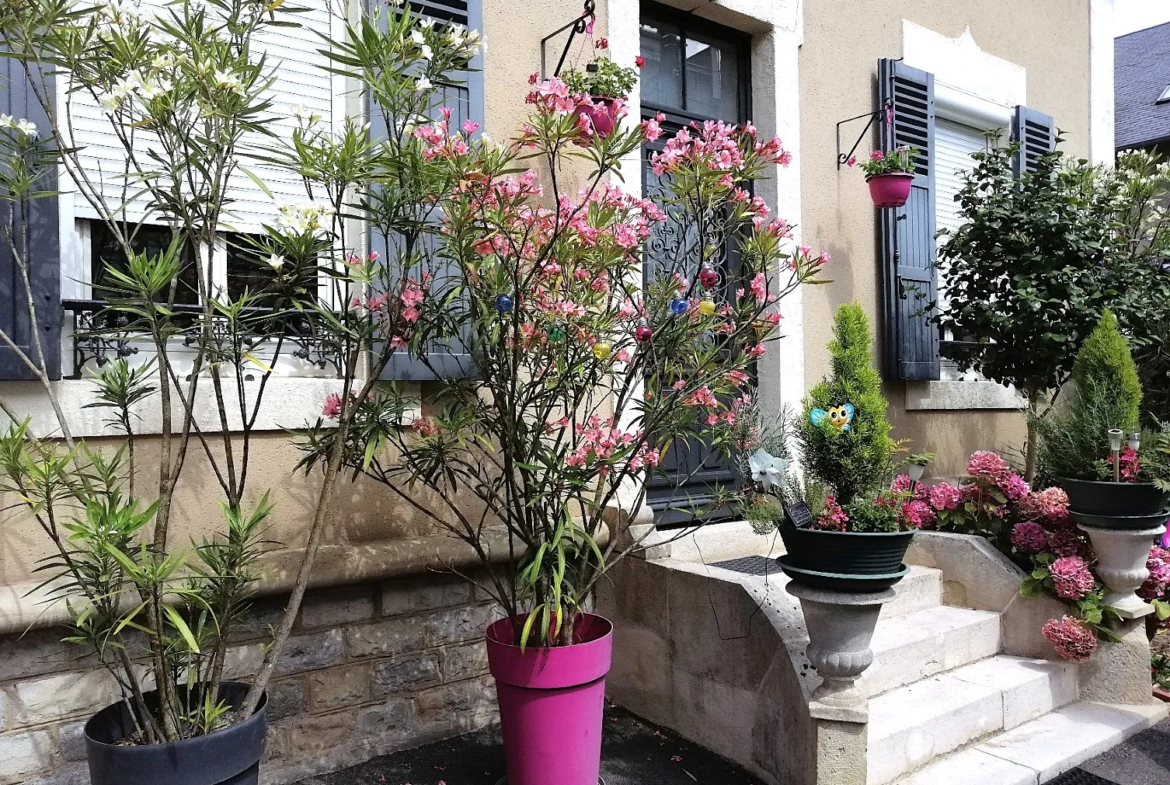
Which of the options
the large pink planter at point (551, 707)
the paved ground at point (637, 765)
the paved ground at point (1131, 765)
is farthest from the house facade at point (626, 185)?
the paved ground at point (1131, 765)

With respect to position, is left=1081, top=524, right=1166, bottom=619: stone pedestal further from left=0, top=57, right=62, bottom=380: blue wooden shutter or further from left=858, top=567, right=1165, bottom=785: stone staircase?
left=0, top=57, right=62, bottom=380: blue wooden shutter

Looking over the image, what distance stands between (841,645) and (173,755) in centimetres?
202

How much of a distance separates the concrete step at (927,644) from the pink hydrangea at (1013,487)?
69cm

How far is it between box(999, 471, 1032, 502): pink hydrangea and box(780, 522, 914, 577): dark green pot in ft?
6.50

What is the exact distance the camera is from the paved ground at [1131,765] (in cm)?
324

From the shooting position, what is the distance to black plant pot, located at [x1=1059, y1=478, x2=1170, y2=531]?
380 cm

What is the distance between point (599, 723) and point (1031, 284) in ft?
11.4

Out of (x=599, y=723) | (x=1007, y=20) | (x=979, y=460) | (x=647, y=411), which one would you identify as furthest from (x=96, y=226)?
(x=1007, y=20)

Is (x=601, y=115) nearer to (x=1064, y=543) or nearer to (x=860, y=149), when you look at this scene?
(x=860, y=149)

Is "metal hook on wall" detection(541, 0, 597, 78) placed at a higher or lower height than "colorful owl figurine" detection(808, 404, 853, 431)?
higher

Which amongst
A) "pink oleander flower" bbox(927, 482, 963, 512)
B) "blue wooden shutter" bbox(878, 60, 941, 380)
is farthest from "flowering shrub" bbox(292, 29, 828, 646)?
"blue wooden shutter" bbox(878, 60, 941, 380)

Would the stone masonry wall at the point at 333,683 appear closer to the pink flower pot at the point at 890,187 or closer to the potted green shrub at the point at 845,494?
the potted green shrub at the point at 845,494

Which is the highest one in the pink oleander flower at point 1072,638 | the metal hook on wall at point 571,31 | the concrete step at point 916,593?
the metal hook on wall at point 571,31

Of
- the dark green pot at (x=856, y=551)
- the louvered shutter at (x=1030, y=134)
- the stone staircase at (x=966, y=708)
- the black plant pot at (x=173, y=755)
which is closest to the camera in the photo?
the black plant pot at (x=173, y=755)
